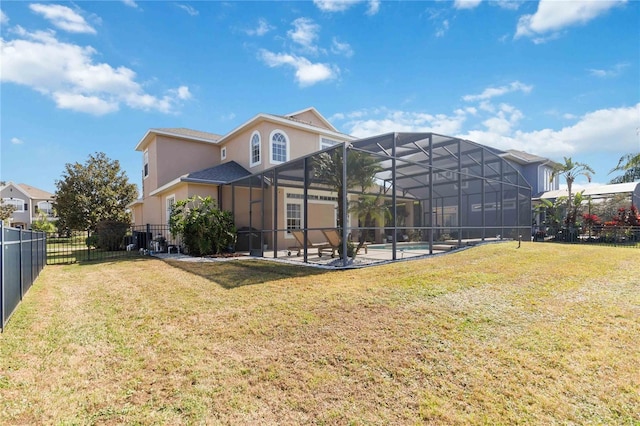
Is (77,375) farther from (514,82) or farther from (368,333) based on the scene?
(514,82)

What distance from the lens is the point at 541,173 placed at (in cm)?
2745

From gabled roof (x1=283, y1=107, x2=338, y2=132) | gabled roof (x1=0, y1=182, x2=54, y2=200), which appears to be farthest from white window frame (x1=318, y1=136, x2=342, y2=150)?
gabled roof (x1=0, y1=182, x2=54, y2=200)

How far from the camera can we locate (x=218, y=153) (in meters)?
19.1

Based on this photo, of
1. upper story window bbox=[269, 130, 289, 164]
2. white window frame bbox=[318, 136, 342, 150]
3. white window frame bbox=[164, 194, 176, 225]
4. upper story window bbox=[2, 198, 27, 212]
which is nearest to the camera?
upper story window bbox=[269, 130, 289, 164]

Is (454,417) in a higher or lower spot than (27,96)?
lower

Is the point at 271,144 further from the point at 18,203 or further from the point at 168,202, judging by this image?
the point at 18,203

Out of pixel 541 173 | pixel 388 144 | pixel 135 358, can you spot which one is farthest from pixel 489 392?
pixel 541 173

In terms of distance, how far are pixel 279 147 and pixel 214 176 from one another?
3425 mm

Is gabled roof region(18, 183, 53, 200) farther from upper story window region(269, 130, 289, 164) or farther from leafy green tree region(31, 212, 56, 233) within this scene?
upper story window region(269, 130, 289, 164)

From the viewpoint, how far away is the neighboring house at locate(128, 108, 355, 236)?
14875mm

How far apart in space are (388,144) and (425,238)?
463cm

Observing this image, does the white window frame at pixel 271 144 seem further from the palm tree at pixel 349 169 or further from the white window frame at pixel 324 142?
the palm tree at pixel 349 169

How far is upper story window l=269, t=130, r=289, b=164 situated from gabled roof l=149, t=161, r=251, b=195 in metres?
1.82

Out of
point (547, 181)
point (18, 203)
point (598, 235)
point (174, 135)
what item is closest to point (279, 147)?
point (174, 135)
